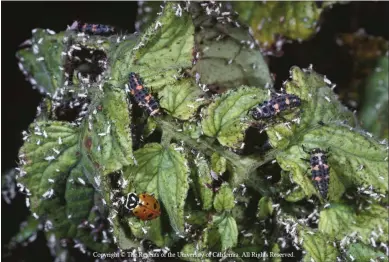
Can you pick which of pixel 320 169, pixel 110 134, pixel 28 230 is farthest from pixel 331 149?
pixel 28 230

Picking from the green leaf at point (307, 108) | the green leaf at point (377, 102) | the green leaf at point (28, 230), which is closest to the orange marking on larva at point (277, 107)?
the green leaf at point (307, 108)

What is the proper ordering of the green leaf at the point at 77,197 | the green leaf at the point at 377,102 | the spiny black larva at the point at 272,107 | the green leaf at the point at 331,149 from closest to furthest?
the spiny black larva at the point at 272,107, the green leaf at the point at 331,149, the green leaf at the point at 77,197, the green leaf at the point at 377,102

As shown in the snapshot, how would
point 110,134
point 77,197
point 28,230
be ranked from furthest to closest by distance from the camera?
1. point 28,230
2. point 77,197
3. point 110,134

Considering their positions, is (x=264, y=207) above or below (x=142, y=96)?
below

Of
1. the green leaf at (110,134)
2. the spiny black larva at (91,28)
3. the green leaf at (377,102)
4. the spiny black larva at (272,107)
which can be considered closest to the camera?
the green leaf at (110,134)

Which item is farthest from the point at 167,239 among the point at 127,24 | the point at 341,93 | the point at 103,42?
the point at 341,93

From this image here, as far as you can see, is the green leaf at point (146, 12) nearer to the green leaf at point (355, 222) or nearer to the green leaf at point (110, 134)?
the green leaf at point (110, 134)

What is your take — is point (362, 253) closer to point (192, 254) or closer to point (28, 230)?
point (192, 254)
